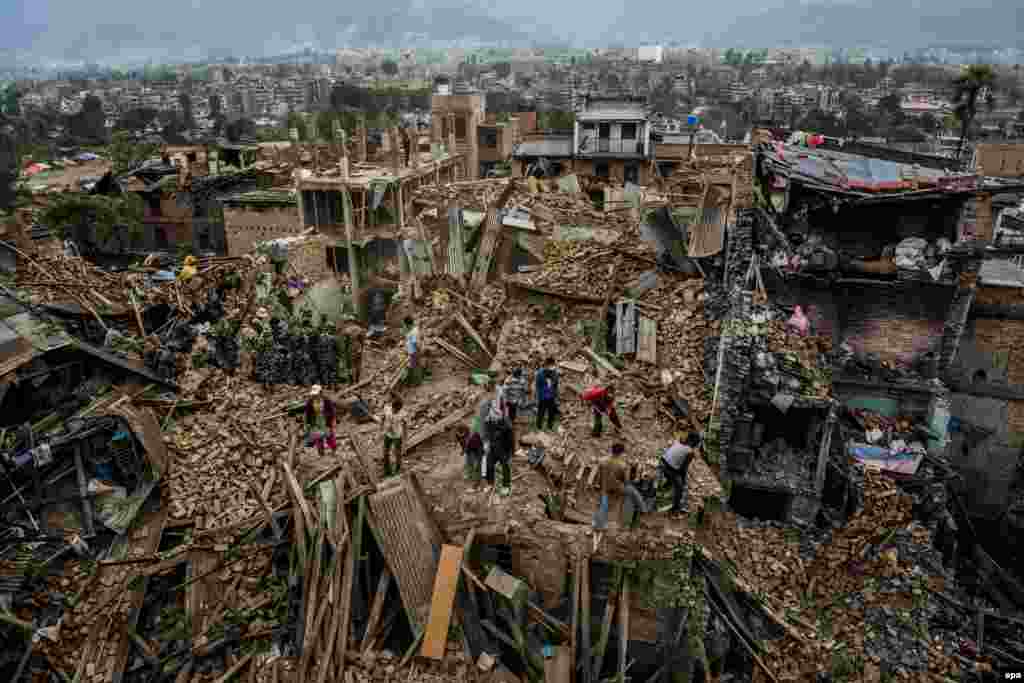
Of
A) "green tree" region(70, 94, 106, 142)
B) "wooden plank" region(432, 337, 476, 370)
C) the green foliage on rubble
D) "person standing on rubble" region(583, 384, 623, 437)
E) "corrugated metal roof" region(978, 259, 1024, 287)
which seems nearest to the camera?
the green foliage on rubble

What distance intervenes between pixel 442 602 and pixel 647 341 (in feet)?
21.8

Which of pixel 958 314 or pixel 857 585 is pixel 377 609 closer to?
pixel 857 585

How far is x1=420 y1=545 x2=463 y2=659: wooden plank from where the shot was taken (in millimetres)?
8688

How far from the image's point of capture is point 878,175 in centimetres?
1386

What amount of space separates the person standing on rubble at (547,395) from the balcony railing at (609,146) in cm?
2509

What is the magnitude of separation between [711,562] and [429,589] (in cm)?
391

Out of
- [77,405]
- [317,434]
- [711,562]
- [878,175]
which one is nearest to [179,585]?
[317,434]

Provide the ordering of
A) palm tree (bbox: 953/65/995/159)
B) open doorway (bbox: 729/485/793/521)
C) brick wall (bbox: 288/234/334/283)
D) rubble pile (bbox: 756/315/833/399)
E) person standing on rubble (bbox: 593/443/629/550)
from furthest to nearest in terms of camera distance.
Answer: palm tree (bbox: 953/65/995/159) < brick wall (bbox: 288/234/334/283) < rubble pile (bbox: 756/315/833/399) < open doorway (bbox: 729/485/793/521) < person standing on rubble (bbox: 593/443/629/550)

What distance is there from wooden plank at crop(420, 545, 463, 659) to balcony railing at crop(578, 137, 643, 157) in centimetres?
2821

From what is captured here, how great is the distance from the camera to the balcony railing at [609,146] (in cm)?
3403

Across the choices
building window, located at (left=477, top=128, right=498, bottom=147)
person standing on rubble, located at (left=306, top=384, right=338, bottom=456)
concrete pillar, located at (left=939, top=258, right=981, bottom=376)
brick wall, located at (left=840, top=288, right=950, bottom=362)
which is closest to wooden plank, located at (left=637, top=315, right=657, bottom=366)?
brick wall, located at (left=840, top=288, right=950, bottom=362)

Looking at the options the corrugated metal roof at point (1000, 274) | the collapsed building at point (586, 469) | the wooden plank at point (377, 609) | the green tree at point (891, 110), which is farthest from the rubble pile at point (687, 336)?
the green tree at point (891, 110)

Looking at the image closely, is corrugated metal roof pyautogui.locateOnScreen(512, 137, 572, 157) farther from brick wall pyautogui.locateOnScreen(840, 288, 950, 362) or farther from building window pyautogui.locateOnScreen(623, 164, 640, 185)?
brick wall pyautogui.locateOnScreen(840, 288, 950, 362)

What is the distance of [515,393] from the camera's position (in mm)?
11695
